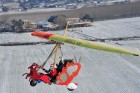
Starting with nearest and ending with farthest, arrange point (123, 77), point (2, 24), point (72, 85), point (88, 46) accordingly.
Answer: point (88, 46) < point (72, 85) < point (123, 77) < point (2, 24)

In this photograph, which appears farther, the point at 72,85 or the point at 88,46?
the point at 72,85

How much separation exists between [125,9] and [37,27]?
106 ft

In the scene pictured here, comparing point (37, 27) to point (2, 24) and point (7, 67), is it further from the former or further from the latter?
point (7, 67)

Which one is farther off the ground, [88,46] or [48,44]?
[88,46]

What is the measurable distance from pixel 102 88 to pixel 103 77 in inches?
126

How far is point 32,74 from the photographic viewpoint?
1830 centimetres

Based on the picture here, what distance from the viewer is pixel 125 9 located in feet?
308

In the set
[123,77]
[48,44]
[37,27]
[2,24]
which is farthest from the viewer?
[2,24]

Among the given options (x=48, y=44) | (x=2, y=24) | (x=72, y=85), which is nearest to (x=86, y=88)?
(x=72, y=85)

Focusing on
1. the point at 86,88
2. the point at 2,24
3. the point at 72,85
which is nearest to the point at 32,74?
the point at 72,85

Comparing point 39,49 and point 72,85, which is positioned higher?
point 72,85

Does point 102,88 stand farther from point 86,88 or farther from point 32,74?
point 32,74

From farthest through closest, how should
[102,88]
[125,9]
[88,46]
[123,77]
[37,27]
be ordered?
[125,9], [37,27], [123,77], [102,88], [88,46]

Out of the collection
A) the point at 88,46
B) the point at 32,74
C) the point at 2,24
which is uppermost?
the point at 88,46
